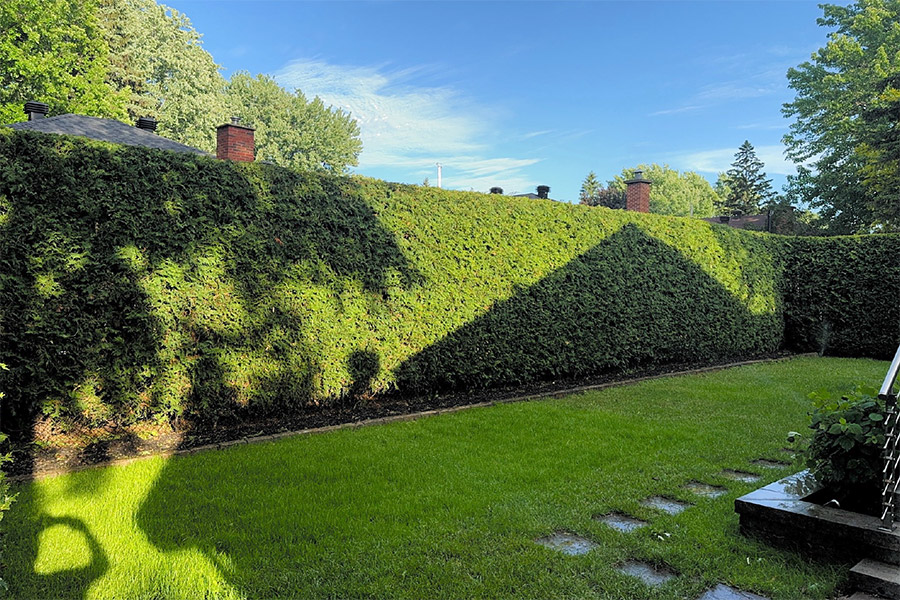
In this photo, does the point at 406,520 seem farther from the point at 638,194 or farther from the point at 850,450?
the point at 638,194

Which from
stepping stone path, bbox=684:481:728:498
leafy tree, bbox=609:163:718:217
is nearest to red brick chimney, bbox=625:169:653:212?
stepping stone path, bbox=684:481:728:498

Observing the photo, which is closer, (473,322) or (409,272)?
(409,272)

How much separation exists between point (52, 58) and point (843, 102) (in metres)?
32.2

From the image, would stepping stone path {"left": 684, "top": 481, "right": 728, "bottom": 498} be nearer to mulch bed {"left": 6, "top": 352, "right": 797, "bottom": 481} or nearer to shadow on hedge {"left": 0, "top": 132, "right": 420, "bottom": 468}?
mulch bed {"left": 6, "top": 352, "right": 797, "bottom": 481}

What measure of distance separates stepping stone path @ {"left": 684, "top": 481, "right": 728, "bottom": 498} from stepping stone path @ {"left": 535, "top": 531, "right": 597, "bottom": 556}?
1.23 meters

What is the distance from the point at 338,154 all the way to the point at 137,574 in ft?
133

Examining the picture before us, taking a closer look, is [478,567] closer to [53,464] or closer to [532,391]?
[53,464]

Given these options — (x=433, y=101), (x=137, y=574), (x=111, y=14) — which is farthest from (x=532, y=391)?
(x=111, y=14)

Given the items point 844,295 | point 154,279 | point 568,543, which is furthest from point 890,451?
point 844,295

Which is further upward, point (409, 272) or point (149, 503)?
point (409, 272)

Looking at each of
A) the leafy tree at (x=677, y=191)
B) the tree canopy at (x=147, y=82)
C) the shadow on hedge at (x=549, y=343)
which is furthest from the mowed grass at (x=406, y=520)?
the leafy tree at (x=677, y=191)

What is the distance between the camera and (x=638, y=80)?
13414 millimetres

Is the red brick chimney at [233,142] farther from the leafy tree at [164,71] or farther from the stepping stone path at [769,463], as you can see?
the leafy tree at [164,71]

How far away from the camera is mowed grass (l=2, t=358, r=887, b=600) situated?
8.19 feet
